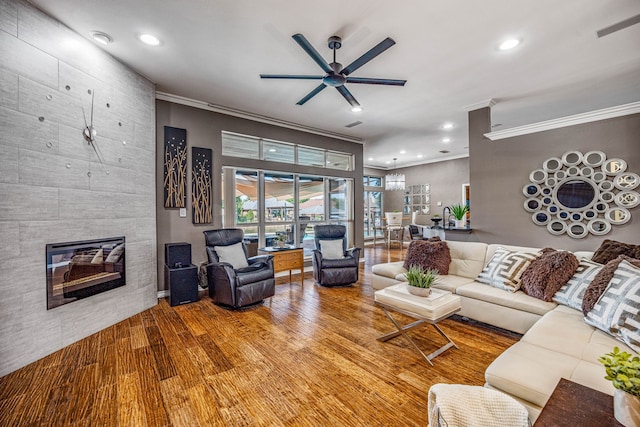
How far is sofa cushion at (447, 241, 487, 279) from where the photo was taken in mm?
3482

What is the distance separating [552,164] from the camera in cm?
405

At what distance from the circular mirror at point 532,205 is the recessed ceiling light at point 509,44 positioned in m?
2.32

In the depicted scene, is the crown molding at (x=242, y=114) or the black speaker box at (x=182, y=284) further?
the crown molding at (x=242, y=114)

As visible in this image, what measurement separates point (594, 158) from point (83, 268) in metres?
6.43

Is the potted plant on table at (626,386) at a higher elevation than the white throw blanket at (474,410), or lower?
higher

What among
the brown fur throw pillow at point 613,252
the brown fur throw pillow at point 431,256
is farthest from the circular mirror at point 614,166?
the brown fur throw pillow at point 431,256

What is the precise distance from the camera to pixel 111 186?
3215mm

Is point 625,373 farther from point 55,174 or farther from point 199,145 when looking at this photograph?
point 199,145

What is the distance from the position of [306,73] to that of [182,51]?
1.44 metres

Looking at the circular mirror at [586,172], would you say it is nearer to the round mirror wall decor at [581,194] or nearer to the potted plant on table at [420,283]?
the round mirror wall decor at [581,194]

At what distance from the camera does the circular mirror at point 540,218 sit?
13.5 feet

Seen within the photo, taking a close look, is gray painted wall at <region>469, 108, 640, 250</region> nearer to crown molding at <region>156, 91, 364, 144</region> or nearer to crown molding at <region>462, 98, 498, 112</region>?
crown molding at <region>462, 98, 498, 112</region>

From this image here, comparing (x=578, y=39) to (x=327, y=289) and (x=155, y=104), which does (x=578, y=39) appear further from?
(x=155, y=104)

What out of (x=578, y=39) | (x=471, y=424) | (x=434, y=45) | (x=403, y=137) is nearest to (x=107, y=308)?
(x=471, y=424)
